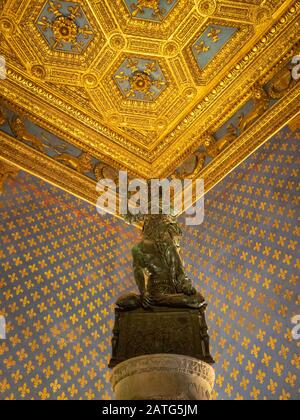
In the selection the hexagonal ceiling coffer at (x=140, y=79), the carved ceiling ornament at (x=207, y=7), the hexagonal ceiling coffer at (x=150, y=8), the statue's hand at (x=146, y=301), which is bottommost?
the statue's hand at (x=146, y=301)

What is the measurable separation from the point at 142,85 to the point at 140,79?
129 millimetres

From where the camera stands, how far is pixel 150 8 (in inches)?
305

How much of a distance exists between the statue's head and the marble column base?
173 cm

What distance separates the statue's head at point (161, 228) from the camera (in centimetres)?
603

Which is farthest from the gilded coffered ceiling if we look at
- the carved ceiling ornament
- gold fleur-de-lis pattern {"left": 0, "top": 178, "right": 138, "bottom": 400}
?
gold fleur-de-lis pattern {"left": 0, "top": 178, "right": 138, "bottom": 400}

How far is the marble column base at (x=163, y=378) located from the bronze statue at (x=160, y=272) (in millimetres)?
712

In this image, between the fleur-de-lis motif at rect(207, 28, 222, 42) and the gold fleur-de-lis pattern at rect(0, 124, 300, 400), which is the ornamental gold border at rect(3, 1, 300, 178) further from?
the gold fleur-de-lis pattern at rect(0, 124, 300, 400)

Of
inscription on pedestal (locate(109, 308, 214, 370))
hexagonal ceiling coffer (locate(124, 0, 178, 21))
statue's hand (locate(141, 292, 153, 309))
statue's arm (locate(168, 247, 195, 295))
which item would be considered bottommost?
inscription on pedestal (locate(109, 308, 214, 370))

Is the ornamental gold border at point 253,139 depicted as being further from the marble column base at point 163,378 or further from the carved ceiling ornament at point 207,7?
the marble column base at point 163,378

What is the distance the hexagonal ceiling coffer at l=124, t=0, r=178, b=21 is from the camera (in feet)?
25.1

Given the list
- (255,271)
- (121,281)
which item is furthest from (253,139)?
(121,281)

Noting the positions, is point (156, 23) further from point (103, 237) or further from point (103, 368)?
point (103, 368)

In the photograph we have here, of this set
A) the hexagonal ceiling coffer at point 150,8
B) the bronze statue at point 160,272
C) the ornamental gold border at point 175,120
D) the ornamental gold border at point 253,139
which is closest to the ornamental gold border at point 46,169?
the ornamental gold border at point 175,120

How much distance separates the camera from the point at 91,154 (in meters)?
9.48
